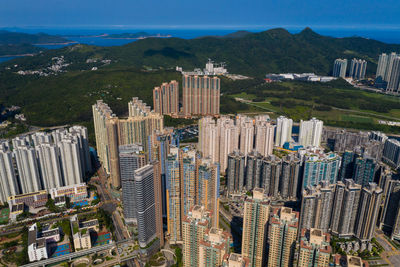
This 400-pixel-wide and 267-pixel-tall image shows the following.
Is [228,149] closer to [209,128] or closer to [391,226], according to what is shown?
[209,128]

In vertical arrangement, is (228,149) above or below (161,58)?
below

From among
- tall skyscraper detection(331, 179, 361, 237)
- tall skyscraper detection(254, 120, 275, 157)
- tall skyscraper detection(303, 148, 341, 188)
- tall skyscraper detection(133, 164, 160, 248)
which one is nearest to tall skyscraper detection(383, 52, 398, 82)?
tall skyscraper detection(254, 120, 275, 157)

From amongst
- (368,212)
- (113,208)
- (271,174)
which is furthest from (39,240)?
(368,212)

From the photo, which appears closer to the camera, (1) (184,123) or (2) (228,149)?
(2) (228,149)

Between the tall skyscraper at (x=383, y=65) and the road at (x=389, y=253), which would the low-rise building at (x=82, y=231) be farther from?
the tall skyscraper at (x=383, y=65)

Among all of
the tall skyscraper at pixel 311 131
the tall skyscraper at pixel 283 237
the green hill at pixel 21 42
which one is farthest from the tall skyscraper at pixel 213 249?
the green hill at pixel 21 42

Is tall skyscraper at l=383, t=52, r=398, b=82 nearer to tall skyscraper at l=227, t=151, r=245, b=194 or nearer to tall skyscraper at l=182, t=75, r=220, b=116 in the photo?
tall skyscraper at l=182, t=75, r=220, b=116

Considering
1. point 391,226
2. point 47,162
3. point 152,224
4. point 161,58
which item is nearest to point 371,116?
point 391,226

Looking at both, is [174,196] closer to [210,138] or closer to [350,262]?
[350,262]
